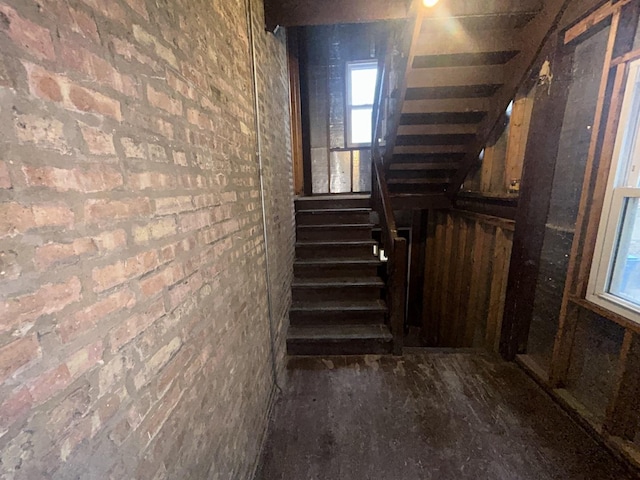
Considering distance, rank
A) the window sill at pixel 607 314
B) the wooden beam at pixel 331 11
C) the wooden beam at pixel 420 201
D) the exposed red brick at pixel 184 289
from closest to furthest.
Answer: the exposed red brick at pixel 184 289 → the window sill at pixel 607 314 → the wooden beam at pixel 331 11 → the wooden beam at pixel 420 201

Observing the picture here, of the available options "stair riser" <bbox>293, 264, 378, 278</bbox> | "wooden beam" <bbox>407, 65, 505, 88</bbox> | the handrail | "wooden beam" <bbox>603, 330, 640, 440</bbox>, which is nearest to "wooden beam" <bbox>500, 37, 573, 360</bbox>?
"wooden beam" <bbox>407, 65, 505, 88</bbox>

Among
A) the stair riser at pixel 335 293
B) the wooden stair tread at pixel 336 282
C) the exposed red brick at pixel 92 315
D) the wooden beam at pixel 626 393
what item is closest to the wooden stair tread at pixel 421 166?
the wooden stair tread at pixel 336 282

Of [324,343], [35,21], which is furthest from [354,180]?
[35,21]

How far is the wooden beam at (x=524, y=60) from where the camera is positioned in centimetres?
196

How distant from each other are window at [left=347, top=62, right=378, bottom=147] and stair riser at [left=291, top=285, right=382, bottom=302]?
10.9 ft

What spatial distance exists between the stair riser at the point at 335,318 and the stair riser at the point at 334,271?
0.45m

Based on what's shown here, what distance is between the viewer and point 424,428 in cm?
190

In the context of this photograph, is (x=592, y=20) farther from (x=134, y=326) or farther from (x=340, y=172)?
(x=340, y=172)

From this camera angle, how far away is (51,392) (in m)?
0.53

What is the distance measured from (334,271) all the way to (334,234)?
0.54m

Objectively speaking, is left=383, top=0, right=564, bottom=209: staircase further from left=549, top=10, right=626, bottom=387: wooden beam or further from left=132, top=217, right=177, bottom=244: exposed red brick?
left=132, top=217, right=177, bottom=244: exposed red brick

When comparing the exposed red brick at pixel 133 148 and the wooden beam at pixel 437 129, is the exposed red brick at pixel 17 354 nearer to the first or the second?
the exposed red brick at pixel 133 148

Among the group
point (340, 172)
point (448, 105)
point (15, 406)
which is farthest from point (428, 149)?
point (15, 406)

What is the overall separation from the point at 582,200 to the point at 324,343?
2.21m
